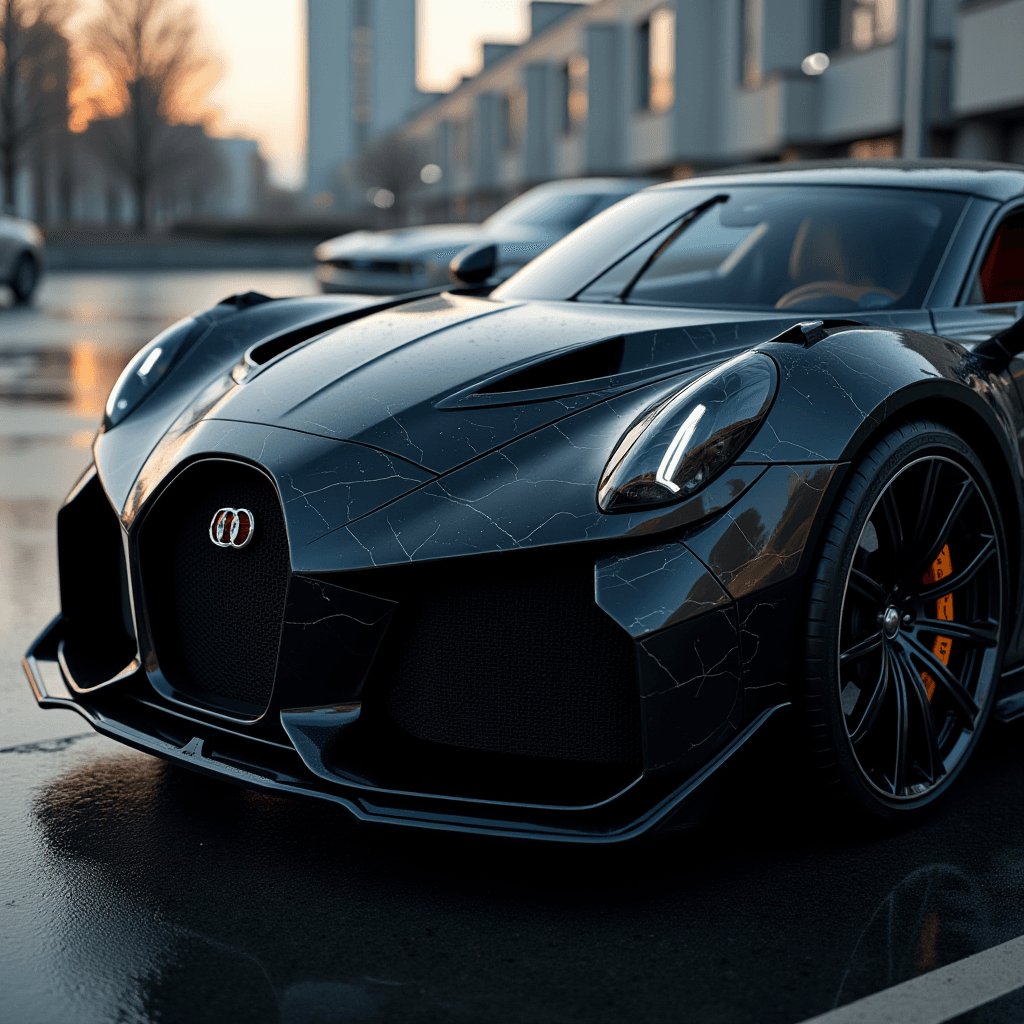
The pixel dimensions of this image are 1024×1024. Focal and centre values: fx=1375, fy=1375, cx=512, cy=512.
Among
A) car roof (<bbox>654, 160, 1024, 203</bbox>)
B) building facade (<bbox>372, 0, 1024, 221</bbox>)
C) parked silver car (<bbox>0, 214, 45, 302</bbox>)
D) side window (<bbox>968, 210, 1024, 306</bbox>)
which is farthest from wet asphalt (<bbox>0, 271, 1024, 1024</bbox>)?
parked silver car (<bbox>0, 214, 45, 302</bbox>)

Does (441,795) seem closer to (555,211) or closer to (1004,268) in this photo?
(1004,268)

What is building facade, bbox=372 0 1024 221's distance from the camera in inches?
840

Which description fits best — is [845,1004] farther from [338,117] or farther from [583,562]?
[338,117]

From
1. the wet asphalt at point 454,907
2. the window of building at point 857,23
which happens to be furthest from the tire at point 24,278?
the wet asphalt at point 454,907

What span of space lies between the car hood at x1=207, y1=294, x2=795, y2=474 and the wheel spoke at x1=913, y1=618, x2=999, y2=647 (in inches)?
28.3

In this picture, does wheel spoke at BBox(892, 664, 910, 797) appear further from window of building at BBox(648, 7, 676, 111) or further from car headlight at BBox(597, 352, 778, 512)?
window of building at BBox(648, 7, 676, 111)

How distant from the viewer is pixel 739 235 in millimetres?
4004

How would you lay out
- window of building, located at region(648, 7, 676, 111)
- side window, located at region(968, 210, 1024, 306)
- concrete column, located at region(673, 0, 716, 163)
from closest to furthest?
side window, located at region(968, 210, 1024, 306) < concrete column, located at region(673, 0, 716, 163) < window of building, located at region(648, 7, 676, 111)

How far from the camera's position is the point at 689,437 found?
2.53 metres

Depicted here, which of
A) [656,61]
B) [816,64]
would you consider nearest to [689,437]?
[816,64]

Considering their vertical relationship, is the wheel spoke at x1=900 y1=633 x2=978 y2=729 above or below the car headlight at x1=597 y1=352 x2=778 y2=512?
below

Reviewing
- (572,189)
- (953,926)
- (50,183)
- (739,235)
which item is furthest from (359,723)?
(50,183)

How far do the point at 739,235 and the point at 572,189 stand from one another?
988 cm

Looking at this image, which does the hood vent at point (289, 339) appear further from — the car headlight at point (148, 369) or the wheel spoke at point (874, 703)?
the wheel spoke at point (874, 703)
